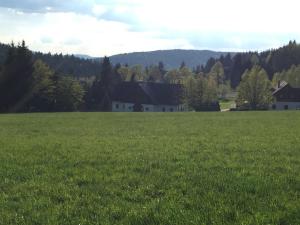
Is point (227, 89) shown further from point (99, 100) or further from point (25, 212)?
point (25, 212)

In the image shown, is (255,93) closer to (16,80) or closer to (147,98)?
(147,98)

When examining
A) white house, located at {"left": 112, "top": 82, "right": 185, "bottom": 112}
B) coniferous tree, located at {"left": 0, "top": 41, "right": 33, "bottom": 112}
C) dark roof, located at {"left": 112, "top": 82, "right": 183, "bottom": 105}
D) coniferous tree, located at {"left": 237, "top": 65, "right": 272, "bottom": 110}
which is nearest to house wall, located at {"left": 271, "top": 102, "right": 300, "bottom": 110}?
coniferous tree, located at {"left": 237, "top": 65, "right": 272, "bottom": 110}

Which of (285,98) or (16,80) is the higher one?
(16,80)

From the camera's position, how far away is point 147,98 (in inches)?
5408

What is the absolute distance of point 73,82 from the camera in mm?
101375

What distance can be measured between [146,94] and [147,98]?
1.20 meters

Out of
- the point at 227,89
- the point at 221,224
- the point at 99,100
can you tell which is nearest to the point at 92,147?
the point at 221,224

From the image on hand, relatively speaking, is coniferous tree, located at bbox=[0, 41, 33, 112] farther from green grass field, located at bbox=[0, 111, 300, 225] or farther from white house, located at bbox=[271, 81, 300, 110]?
white house, located at bbox=[271, 81, 300, 110]

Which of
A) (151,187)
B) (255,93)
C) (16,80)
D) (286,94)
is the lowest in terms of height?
(151,187)

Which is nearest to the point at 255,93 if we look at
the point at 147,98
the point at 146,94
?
the point at 147,98

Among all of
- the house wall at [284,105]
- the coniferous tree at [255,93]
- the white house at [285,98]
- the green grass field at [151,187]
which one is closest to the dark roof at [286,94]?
the white house at [285,98]

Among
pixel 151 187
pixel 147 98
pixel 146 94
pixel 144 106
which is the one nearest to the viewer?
pixel 151 187

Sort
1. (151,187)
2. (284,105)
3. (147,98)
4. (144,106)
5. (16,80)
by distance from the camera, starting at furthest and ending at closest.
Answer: (284,105) → (147,98) → (144,106) → (16,80) → (151,187)

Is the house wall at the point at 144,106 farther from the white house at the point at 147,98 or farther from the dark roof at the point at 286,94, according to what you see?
the dark roof at the point at 286,94
